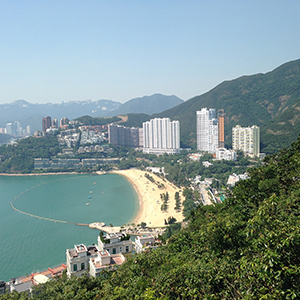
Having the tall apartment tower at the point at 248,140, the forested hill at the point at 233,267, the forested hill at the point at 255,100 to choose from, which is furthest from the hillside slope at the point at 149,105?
the forested hill at the point at 233,267

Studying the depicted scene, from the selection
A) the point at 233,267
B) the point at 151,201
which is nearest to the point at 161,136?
the point at 151,201

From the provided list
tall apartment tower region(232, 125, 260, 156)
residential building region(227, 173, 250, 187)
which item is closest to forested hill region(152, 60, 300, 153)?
tall apartment tower region(232, 125, 260, 156)

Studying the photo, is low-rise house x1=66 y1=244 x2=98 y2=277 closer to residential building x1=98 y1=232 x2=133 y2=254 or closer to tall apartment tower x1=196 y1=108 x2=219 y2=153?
residential building x1=98 y1=232 x2=133 y2=254

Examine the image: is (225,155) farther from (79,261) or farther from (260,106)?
(79,261)

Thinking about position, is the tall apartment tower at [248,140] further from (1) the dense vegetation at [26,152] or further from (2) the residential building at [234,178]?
(1) the dense vegetation at [26,152]

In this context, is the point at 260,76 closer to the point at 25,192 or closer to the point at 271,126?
the point at 271,126
